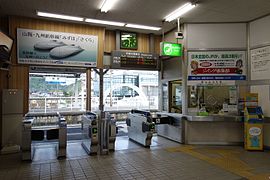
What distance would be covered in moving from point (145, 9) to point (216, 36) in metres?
2.28

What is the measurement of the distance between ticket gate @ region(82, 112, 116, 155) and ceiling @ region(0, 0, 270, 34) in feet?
8.52

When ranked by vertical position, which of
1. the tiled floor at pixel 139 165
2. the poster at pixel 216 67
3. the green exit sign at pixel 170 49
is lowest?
the tiled floor at pixel 139 165

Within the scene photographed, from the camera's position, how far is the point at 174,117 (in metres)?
6.34

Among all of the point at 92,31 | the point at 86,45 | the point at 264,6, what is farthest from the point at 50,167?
the point at 264,6

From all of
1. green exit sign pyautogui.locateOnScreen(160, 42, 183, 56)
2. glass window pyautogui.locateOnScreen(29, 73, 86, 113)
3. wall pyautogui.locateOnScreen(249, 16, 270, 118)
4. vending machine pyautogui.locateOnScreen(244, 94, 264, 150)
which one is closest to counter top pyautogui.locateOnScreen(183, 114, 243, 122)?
vending machine pyautogui.locateOnScreen(244, 94, 264, 150)

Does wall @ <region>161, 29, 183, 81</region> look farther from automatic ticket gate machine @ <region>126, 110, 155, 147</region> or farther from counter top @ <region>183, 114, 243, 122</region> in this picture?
automatic ticket gate machine @ <region>126, 110, 155, 147</region>

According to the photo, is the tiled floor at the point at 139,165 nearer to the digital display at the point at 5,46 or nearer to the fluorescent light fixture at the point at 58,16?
the digital display at the point at 5,46

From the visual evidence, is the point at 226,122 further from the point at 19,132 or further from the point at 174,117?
the point at 19,132

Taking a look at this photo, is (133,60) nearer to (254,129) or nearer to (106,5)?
(106,5)

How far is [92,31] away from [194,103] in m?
3.68

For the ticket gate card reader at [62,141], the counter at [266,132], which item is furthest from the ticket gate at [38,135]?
the counter at [266,132]

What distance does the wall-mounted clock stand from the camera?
6.74 m

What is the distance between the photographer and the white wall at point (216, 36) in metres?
5.86

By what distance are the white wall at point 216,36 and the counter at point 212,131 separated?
6.86 ft
